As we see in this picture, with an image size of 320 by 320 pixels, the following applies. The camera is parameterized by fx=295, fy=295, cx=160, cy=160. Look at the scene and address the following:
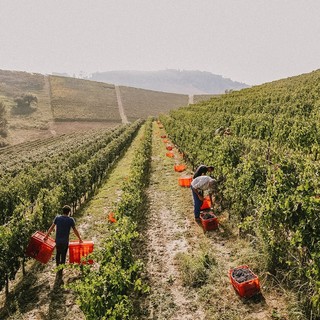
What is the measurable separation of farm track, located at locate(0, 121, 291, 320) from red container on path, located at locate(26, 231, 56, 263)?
2.37 feet

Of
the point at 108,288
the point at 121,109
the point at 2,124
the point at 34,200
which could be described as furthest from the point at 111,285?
the point at 121,109

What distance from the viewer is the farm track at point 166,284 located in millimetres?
6395

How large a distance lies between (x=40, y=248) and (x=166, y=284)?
3716 mm

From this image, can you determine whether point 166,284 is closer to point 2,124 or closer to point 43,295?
point 43,295

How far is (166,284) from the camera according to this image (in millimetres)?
7586

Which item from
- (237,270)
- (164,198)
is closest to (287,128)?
(164,198)

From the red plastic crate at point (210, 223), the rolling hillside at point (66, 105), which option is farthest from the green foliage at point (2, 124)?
the red plastic crate at point (210, 223)

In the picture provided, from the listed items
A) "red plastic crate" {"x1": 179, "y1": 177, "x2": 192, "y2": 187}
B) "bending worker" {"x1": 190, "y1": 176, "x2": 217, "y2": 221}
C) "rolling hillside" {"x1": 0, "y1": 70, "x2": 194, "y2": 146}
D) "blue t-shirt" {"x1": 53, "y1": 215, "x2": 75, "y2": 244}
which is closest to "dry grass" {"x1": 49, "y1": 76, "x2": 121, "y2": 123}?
"rolling hillside" {"x1": 0, "y1": 70, "x2": 194, "y2": 146}

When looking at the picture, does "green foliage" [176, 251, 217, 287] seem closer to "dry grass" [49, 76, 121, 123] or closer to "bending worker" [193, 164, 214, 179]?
"bending worker" [193, 164, 214, 179]

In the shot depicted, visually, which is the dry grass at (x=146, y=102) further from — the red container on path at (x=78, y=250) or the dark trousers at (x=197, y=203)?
the red container on path at (x=78, y=250)

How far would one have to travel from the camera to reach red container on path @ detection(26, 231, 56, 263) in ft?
27.3

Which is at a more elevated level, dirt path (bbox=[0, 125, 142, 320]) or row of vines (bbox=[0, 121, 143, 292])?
row of vines (bbox=[0, 121, 143, 292])

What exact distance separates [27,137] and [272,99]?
46.9m

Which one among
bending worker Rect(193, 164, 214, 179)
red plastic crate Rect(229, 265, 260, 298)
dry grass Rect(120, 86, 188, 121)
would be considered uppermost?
dry grass Rect(120, 86, 188, 121)
